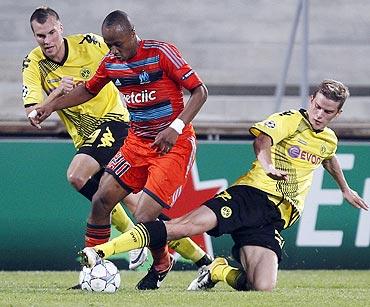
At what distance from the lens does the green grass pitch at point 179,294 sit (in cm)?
736

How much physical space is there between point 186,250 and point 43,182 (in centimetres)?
279

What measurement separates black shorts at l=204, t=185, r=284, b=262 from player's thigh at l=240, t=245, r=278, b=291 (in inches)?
1.8

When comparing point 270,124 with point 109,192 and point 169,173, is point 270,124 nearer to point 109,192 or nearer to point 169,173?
point 169,173

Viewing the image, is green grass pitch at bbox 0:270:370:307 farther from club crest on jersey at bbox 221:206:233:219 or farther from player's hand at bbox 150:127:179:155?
player's hand at bbox 150:127:179:155

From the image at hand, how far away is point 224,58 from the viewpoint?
15.2 meters

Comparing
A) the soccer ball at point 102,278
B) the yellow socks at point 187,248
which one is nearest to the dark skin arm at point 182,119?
the soccer ball at point 102,278

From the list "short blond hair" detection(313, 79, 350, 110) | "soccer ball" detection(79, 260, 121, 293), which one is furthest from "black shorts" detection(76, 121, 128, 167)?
"short blond hair" detection(313, 79, 350, 110)

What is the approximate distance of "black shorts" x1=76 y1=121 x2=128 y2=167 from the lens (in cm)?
947

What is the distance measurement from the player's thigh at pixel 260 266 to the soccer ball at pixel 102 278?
1.08m

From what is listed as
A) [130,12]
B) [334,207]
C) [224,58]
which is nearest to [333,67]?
[224,58]

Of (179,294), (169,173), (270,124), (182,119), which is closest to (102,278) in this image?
(179,294)

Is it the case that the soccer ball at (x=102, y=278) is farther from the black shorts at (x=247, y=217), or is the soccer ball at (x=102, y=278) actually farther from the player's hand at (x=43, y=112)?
the player's hand at (x=43, y=112)

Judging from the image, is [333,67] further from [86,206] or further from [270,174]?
[270,174]

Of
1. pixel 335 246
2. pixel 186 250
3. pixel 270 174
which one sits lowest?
pixel 335 246
